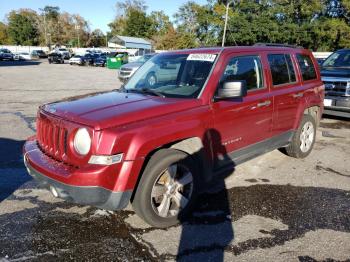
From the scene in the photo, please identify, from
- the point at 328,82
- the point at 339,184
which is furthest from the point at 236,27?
the point at 339,184

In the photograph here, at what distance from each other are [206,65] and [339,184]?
265 centimetres

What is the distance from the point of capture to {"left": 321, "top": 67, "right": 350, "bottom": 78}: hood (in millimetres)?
8864

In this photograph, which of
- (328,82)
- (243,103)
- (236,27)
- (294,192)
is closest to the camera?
(243,103)

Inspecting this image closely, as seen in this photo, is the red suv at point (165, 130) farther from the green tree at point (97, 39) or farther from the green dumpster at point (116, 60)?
the green tree at point (97, 39)

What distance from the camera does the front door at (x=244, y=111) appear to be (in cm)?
428

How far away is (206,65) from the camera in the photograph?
439cm

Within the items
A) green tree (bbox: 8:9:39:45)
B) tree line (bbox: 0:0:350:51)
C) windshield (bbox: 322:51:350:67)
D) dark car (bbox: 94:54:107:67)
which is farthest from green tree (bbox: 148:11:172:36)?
windshield (bbox: 322:51:350:67)

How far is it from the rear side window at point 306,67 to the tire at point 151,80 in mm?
2570

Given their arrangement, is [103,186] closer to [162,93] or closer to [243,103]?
[162,93]

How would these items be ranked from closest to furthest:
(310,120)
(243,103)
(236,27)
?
(243,103) → (310,120) → (236,27)

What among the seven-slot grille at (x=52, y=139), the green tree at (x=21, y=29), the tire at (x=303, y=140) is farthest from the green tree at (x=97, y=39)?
the seven-slot grille at (x=52, y=139)

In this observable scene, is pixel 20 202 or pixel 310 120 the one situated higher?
pixel 310 120

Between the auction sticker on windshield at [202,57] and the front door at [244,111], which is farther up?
the auction sticker on windshield at [202,57]

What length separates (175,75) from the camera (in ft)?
15.1
